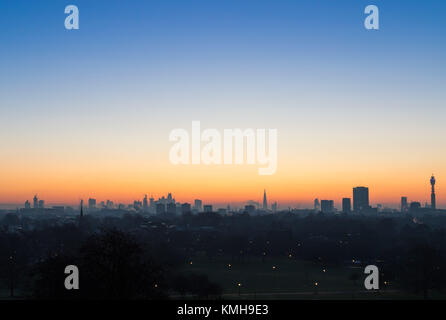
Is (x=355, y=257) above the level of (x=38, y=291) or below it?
below

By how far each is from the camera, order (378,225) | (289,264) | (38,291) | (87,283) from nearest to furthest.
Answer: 1. (87,283)
2. (38,291)
3. (289,264)
4. (378,225)

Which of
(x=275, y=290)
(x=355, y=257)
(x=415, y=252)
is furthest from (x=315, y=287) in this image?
(x=355, y=257)

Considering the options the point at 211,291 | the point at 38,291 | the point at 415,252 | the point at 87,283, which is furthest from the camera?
the point at 415,252
